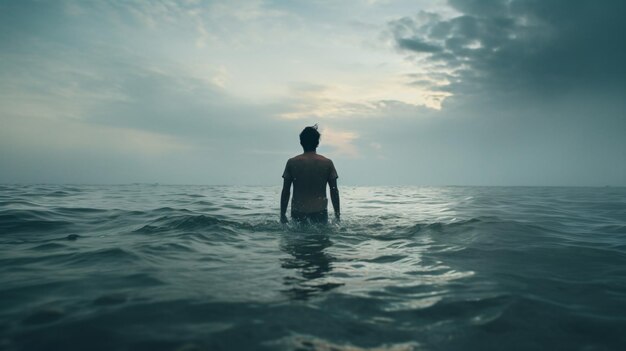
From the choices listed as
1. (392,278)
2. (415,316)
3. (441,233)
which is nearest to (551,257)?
(441,233)

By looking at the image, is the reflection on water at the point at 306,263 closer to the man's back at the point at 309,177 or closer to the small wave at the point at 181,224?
the man's back at the point at 309,177

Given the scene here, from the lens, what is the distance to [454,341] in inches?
97.0

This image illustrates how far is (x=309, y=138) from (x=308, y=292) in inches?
184

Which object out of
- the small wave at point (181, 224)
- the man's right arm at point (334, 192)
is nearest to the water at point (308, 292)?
the small wave at point (181, 224)

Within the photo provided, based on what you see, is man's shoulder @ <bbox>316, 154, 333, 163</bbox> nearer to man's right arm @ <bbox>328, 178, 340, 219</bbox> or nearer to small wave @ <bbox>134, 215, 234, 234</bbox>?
man's right arm @ <bbox>328, 178, 340, 219</bbox>

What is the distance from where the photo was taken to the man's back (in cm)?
747

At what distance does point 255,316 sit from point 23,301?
7.28 feet

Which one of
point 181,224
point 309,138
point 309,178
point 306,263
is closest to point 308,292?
point 306,263

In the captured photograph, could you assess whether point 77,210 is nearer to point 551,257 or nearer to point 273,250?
point 273,250

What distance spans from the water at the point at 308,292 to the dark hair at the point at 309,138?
2.15m

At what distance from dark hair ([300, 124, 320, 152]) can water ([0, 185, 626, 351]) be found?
84.5 inches

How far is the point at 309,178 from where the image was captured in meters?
7.48

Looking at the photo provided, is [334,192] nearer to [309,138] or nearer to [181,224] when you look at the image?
[309,138]

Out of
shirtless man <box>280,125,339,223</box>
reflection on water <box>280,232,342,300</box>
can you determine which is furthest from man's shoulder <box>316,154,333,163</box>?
reflection on water <box>280,232,342,300</box>
